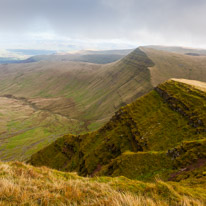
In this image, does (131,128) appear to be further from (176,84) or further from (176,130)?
(176,84)

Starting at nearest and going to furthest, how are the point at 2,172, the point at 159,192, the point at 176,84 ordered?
the point at 159,192, the point at 2,172, the point at 176,84

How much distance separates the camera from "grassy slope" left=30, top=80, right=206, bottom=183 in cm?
2569

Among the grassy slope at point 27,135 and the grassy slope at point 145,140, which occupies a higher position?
the grassy slope at point 145,140

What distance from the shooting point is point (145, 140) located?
134ft

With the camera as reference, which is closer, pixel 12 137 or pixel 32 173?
pixel 32 173

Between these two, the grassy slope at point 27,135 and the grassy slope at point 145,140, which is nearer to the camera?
the grassy slope at point 145,140

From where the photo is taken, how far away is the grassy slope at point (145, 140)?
2569 cm

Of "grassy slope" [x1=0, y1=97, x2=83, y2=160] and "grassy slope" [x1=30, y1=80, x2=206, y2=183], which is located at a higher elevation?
"grassy slope" [x1=30, y1=80, x2=206, y2=183]

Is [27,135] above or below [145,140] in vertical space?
below

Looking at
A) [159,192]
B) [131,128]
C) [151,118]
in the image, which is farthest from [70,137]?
[159,192]

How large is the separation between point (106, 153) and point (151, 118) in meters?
20.8

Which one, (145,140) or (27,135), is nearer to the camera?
(145,140)

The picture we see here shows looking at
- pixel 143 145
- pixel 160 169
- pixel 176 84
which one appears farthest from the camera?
pixel 176 84

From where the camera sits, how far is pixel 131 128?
49.9m
